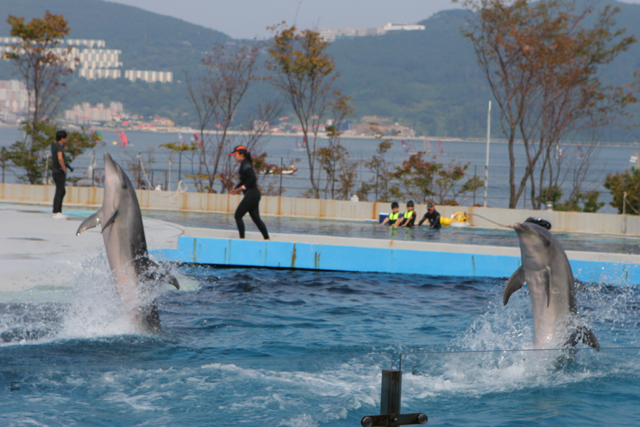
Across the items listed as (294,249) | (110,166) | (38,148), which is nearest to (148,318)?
(110,166)

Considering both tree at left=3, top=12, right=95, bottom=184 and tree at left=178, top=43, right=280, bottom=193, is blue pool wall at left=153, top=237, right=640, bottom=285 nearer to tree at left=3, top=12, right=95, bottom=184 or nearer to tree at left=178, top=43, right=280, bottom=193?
tree at left=178, top=43, right=280, bottom=193

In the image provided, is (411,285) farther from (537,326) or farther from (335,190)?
(335,190)

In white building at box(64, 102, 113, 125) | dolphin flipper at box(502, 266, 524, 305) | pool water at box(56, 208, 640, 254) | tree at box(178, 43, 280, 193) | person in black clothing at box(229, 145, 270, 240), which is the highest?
white building at box(64, 102, 113, 125)

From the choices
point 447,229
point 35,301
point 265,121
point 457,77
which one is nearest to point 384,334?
point 35,301

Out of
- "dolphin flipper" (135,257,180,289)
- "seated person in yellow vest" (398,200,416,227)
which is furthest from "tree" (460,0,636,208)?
"dolphin flipper" (135,257,180,289)

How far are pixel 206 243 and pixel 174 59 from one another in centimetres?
18118

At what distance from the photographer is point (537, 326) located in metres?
5.66

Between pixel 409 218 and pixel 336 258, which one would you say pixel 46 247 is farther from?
pixel 409 218

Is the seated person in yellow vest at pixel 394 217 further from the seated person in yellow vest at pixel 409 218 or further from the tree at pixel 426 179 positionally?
the tree at pixel 426 179

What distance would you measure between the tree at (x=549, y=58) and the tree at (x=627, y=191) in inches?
85.1

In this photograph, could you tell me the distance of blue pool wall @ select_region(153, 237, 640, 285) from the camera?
1091cm

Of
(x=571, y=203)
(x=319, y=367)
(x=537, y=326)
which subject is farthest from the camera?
(x=571, y=203)

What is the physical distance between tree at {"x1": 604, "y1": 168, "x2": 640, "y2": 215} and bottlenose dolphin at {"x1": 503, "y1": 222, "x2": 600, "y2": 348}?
15.7m

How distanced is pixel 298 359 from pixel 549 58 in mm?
19790
